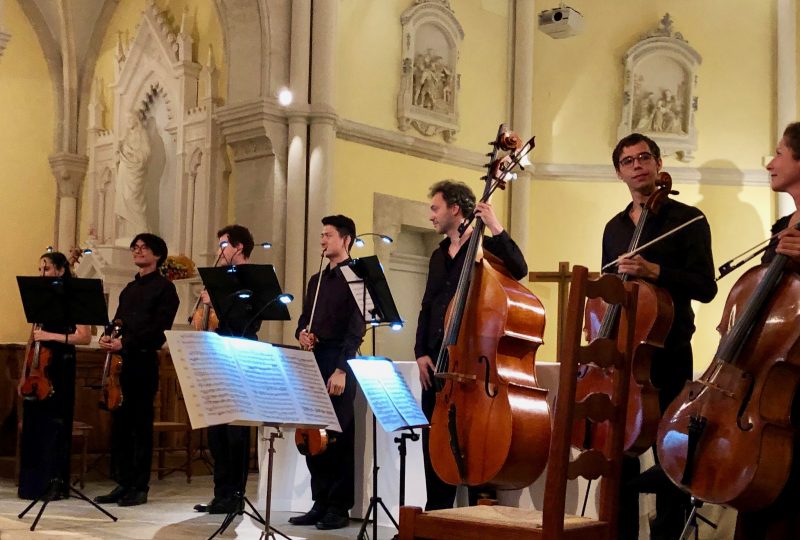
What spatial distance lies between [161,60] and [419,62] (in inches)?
113

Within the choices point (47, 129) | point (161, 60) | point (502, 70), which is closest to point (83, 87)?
point (47, 129)

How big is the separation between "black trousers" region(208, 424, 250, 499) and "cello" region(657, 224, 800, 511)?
3.77 meters

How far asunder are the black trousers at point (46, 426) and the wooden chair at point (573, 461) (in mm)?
4265

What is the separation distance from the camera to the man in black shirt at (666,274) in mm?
3592

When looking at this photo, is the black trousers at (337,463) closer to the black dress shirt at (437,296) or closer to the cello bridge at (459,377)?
the black dress shirt at (437,296)

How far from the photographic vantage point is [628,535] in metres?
3.60

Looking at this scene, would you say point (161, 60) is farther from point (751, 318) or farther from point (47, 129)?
point (751, 318)

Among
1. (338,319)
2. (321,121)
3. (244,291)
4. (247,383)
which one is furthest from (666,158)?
(247,383)

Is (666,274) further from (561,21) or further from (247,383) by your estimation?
(561,21)

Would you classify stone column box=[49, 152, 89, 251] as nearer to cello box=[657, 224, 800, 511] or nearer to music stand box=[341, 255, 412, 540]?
music stand box=[341, 255, 412, 540]

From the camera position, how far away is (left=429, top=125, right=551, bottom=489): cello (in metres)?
3.88

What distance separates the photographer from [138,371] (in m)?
6.65

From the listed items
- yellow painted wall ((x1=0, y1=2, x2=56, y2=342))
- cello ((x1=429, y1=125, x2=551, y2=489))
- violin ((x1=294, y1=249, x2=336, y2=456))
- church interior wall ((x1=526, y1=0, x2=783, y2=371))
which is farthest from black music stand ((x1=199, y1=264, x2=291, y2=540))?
yellow painted wall ((x1=0, y1=2, x2=56, y2=342))

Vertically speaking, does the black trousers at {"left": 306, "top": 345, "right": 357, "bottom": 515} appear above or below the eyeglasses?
below
